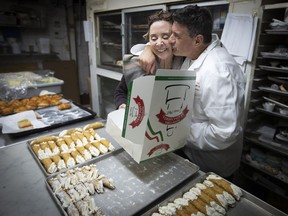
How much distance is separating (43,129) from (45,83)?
110 cm

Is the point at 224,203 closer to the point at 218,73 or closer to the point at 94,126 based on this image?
the point at 218,73

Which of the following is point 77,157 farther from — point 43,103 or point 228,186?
point 43,103

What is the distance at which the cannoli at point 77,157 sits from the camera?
1096 millimetres

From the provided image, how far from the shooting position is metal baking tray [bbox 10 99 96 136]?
4.98 feet

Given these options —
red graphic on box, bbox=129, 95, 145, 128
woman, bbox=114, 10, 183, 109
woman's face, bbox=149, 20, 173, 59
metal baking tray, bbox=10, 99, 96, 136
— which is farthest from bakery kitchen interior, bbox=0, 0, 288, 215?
woman's face, bbox=149, 20, 173, 59

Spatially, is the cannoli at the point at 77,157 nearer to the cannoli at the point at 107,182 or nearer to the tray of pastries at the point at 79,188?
the tray of pastries at the point at 79,188

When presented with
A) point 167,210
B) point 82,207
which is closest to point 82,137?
point 82,207

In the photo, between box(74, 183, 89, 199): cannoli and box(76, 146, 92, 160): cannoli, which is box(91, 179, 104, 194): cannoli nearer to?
box(74, 183, 89, 199): cannoli

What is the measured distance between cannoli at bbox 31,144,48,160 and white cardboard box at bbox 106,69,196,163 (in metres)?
0.47

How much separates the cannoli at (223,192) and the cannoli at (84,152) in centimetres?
60

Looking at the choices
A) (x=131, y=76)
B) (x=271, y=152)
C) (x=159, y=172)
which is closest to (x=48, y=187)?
(x=159, y=172)

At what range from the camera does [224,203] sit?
2.76 feet

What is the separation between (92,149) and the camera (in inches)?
47.0

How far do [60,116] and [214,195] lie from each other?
1312 millimetres
